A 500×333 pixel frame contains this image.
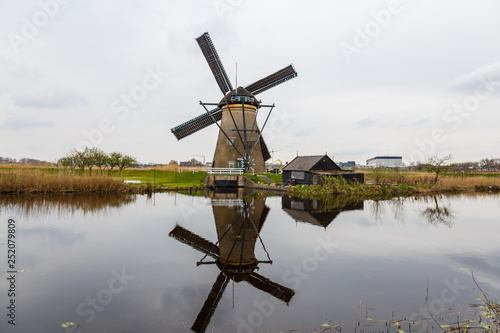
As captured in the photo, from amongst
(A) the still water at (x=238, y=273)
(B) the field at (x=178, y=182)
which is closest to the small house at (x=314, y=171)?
(B) the field at (x=178, y=182)

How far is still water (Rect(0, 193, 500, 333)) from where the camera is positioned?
473cm

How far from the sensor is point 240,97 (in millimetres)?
29922

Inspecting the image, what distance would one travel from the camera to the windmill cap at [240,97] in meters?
29.9

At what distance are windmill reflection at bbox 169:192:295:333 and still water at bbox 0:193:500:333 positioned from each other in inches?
1.4

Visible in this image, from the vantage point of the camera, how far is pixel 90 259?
744 centimetres

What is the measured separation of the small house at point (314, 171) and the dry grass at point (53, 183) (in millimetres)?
15374

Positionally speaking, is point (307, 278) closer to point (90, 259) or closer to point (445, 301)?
point (445, 301)

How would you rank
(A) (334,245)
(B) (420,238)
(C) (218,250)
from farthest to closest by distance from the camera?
(B) (420,238), (A) (334,245), (C) (218,250)

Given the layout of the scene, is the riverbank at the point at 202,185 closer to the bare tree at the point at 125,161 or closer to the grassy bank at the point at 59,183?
the grassy bank at the point at 59,183

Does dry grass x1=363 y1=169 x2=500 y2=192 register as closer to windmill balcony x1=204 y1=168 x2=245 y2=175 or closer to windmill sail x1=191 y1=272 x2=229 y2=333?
windmill balcony x1=204 y1=168 x2=245 y2=175

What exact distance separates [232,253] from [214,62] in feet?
91.4

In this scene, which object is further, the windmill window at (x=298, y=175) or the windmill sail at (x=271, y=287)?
the windmill window at (x=298, y=175)

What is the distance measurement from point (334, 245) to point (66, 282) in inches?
272

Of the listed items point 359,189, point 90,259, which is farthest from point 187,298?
point 359,189
